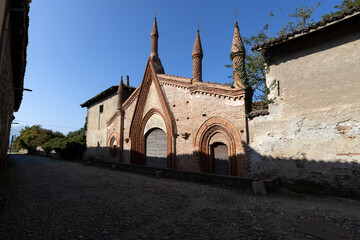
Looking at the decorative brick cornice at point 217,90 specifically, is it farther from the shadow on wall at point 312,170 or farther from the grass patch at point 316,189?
the grass patch at point 316,189

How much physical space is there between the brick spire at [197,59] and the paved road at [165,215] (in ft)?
22.6

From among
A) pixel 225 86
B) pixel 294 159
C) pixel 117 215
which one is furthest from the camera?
pixel 225 86

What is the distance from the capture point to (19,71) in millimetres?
8633

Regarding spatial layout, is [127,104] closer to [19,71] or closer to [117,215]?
[19,71]

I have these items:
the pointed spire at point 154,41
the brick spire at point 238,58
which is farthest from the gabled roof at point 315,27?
the pointed spire at point 154,41

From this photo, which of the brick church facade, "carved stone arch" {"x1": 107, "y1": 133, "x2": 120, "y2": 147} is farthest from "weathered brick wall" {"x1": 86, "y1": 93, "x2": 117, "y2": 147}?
the brick church facade

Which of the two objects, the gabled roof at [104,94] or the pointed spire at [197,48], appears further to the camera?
the gabled roof at [104,94]

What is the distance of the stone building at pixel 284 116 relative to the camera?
5.99 metres

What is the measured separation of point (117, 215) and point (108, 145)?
1464 cm

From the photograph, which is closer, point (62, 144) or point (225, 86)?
point (225, 86)

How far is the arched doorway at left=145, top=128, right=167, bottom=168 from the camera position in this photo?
40.9 ft

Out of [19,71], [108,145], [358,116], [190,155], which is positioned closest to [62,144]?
[108,145]

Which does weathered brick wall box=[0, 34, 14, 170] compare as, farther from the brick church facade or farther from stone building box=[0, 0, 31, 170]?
the brick church facade

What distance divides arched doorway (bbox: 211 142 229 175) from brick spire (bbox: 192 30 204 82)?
4135 millimetres
